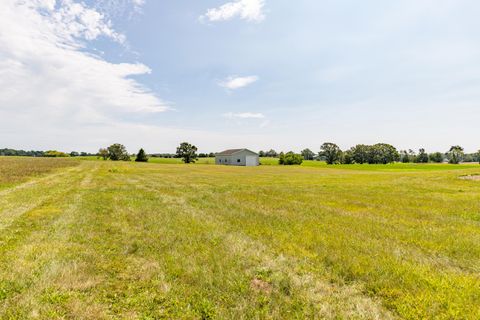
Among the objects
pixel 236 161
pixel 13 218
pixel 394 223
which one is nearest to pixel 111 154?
pixel 236 161

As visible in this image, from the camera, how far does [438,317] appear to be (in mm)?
4133

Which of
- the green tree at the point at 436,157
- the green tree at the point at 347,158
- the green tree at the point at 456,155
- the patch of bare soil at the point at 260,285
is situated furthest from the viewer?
the green tree at the point at 436,157

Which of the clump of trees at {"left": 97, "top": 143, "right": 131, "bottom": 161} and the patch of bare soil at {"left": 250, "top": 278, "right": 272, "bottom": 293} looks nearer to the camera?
the patch of bare soil at {"left": 250, "top": 278, "right": 272, "bottom": 293}

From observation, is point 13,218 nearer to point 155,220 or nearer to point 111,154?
point 155,220

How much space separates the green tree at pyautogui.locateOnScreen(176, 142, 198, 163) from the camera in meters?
104

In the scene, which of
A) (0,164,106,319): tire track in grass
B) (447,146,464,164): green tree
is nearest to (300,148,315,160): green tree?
(447,146,464,164): green tree

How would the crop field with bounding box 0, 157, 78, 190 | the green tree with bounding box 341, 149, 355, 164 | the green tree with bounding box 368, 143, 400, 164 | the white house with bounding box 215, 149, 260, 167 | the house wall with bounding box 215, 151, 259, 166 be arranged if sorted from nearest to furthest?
the crop field with bounding box 0, 157, 78, 190 → the white house with bounding box 215, 149, 260, 167 → the house wall with bounding box 215, 151, 259, 166 → the green tree with bounding box 341, 149, 355, 164 → the green tree with bounding box 368, 143, 400, 164

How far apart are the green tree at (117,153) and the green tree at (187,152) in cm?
3233

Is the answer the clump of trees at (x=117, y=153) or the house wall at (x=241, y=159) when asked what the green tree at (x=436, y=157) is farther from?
the clump of trees at (x=117, y=153)

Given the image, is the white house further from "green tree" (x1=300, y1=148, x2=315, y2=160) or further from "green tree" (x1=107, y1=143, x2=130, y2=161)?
"green tree" (x1=300, y1=148, x2=315, y2=160)

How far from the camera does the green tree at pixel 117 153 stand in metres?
117

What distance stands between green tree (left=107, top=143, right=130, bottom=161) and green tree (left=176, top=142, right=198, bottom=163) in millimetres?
32329

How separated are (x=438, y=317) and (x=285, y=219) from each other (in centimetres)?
680

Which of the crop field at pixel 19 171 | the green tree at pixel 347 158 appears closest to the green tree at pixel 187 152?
the crop field at pixel 19 171
